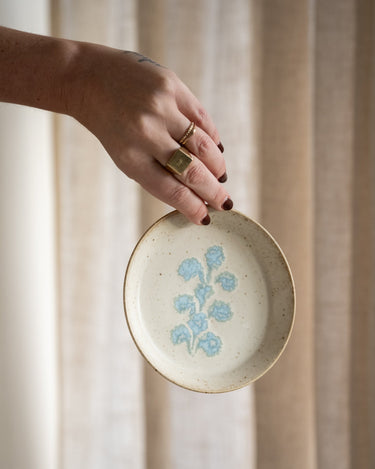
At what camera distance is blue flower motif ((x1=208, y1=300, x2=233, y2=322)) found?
0.73m

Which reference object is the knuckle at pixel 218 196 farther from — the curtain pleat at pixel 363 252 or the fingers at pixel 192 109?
the curtain pleat at pixel 363 252

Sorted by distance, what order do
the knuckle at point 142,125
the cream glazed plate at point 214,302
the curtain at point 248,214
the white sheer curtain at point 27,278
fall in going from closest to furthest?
the knuckle at point 142,125, the cream glazed plate at point 214,302, the white sheer curtain at point 27,278, the curtain at point 248,214

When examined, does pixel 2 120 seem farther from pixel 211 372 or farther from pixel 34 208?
pixel 211 372

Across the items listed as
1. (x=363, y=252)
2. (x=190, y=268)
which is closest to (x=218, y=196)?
(x=190, y=268)

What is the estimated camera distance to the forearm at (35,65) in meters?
0.62

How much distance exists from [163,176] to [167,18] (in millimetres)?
581

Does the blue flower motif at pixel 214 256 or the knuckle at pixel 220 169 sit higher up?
the knuckle at pixel 220 169

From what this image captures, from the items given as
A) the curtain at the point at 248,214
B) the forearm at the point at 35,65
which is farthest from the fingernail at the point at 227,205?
the curtain at the point at 248,214

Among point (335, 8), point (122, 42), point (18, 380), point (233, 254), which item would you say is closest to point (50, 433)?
point (18, 380)

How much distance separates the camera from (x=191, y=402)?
109cm

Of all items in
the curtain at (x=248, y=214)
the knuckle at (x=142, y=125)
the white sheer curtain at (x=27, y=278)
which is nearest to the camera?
the knuckle at (x=142, y=125)

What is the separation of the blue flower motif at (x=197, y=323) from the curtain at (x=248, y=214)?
14.9 inches

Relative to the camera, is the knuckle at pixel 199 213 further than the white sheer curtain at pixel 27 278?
No

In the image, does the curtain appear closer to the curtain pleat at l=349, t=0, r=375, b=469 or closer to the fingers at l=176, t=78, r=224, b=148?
the curtain pleat at l=349, t=0, r=375, b=469
